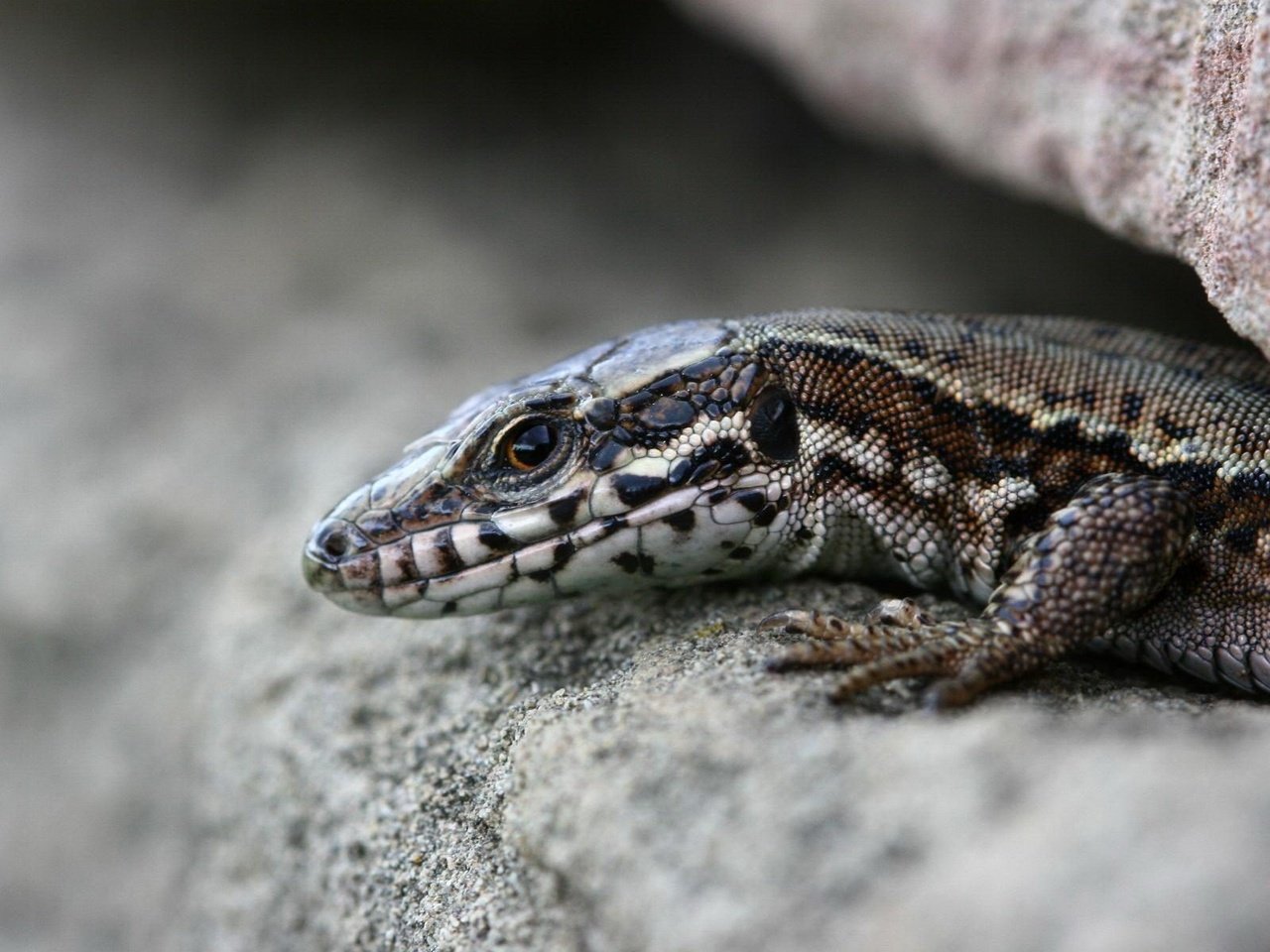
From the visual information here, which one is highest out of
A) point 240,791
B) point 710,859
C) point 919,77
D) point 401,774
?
point 919,77

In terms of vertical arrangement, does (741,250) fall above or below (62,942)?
above

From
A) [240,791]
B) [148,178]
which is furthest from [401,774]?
[148,178]

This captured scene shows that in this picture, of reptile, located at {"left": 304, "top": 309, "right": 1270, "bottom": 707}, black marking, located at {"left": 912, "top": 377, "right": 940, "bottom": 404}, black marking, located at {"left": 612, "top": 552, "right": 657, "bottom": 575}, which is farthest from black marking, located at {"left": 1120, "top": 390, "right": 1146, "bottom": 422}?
black marking, located at {"left": 612, "top": 552, "right": 657, "bottom": 575}

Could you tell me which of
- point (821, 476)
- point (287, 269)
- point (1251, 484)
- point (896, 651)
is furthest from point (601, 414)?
point (287, 269)

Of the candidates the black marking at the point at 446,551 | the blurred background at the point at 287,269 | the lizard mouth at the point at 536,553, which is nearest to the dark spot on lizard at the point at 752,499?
the lizard mouth at the point at 536,553

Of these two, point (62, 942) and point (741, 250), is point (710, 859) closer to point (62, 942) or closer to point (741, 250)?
point (62, 942)

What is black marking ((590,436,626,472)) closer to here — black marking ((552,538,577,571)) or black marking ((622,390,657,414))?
black marking ((622,390,657,414))
